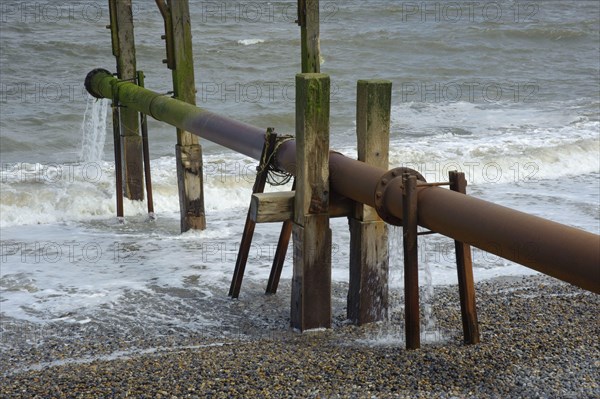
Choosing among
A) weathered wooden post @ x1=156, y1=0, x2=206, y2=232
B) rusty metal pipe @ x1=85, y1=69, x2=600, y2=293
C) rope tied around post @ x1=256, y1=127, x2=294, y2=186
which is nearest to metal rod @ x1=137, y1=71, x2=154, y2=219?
weathered wooden post @ x1=156, y1=0, x2=206, y2=232

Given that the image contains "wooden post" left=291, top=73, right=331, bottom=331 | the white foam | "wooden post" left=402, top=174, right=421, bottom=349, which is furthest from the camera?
the white foam

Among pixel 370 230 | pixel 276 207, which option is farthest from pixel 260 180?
pixel 370 230

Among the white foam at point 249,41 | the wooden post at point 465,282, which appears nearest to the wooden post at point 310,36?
the wooden post at point 465,282

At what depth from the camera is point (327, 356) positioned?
5035 millimetres

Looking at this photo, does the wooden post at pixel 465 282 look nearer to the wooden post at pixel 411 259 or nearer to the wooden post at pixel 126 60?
the wooden post at pixel 411 259

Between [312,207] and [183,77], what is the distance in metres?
3.15

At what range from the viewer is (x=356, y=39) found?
22781 mm

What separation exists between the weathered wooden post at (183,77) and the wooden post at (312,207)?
295cm

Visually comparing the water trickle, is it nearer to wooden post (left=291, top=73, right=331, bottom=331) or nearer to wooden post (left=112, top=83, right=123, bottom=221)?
wooden post (left=291, top=73, right=331, bottom=331)

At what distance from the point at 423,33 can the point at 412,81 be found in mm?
4943

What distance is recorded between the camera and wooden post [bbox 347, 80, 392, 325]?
5.50 m

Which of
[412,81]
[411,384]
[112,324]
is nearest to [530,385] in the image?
[411,384]

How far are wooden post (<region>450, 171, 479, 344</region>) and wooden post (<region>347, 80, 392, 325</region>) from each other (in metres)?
0.61

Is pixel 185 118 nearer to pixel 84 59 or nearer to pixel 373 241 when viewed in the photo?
pixel 373 241
